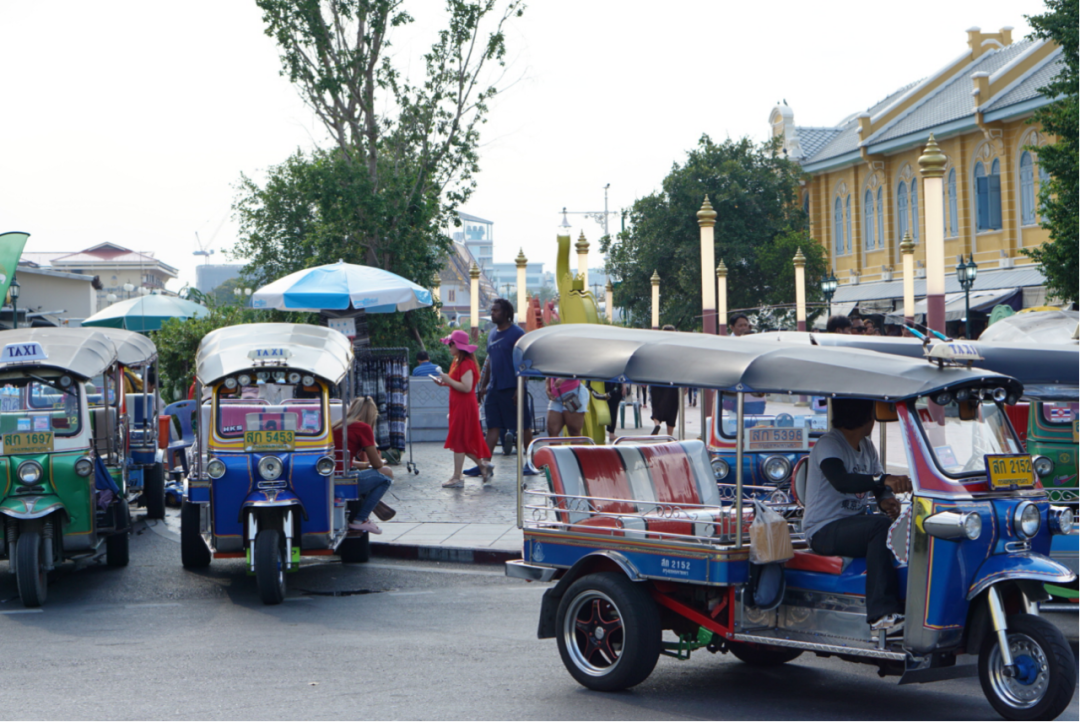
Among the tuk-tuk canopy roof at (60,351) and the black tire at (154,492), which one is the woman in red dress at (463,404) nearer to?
the black tire at (154,492)

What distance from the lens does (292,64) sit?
867 inches

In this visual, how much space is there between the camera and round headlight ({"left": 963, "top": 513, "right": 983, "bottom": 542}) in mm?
5137

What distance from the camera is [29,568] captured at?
8.59 m

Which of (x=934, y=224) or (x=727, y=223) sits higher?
(x=727, y=223)

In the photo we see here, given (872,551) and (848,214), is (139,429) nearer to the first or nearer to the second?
(872,551)

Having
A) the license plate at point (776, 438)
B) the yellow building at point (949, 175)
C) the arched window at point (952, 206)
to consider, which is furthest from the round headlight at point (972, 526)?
the arched window at point (952, 206)

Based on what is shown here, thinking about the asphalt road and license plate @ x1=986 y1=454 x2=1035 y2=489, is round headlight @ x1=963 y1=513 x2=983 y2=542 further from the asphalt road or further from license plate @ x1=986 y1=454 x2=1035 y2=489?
the asphalt road

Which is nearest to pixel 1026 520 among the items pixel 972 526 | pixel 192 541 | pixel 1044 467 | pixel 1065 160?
Result: pixel 972 526

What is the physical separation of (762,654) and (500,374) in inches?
319

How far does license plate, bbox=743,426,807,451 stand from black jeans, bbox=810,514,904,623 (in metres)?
4.30

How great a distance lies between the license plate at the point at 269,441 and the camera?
9.16 meters

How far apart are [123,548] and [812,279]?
115 ft

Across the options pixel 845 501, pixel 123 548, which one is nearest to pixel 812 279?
pixel 123 548

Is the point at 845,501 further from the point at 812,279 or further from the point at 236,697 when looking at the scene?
the point at 812,279
